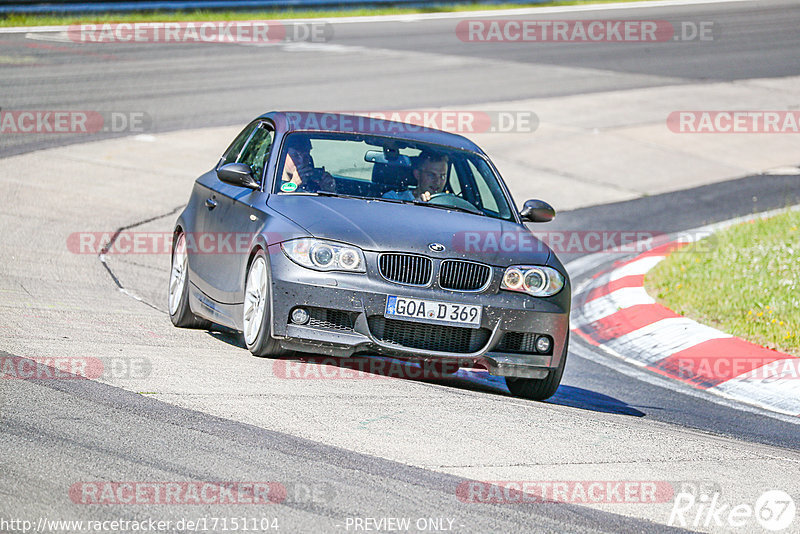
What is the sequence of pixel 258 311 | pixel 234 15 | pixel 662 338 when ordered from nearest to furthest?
pixel 258 311
pixel 662 338
pixel 234 15

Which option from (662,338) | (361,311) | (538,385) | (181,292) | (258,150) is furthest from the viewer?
(662,338)

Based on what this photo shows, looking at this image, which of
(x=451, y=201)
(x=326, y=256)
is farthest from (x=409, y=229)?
(x=451, y=201)

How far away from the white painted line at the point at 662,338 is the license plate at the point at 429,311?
9.58ft

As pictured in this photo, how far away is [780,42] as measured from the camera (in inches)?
1248

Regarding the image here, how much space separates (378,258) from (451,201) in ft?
4.21

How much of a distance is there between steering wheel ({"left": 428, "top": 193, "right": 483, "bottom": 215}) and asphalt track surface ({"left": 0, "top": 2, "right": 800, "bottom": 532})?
3.88 ft

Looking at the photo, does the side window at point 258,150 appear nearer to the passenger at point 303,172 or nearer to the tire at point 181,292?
the passenger at point 303,172

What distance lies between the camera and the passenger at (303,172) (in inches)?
313

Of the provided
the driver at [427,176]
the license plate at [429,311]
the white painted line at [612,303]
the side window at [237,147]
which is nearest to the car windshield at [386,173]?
the driver at [427,176]

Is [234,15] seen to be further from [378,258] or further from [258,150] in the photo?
[378,258]

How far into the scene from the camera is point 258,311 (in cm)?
729

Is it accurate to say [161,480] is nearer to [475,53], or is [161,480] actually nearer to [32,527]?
[32,527]

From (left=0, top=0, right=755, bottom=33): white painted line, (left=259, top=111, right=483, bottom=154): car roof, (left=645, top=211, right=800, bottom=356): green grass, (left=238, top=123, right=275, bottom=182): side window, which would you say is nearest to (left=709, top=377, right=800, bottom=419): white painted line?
(left=645, top=211, right=800, bottom=356): green grass

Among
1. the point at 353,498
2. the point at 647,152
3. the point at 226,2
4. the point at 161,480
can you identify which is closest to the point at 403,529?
the point at 353,498
